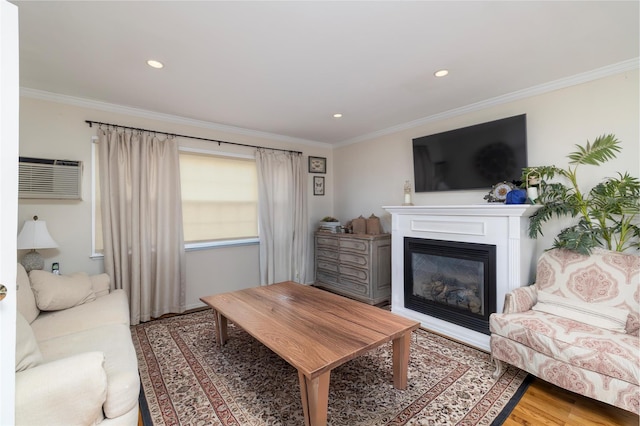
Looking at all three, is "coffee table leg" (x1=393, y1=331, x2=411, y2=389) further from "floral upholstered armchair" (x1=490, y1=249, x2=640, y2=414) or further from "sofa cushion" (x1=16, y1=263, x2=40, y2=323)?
"sofa cushion" (x1=16, y1=263, x2=40, y2=323)

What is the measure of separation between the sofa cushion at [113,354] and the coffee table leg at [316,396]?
84 cm

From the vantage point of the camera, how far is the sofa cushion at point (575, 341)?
158 centimetres

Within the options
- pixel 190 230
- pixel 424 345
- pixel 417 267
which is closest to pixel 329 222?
pixel 417 267

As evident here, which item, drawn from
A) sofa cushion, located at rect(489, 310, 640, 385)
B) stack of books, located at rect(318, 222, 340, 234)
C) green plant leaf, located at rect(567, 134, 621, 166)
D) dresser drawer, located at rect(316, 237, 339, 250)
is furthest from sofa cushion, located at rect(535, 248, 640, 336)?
stack of books, located at rect(318, 222, 340, 234)

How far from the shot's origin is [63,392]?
3.75 ft

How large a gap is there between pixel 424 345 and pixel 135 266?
3.12 m

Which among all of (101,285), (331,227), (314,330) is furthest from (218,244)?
(314,330)

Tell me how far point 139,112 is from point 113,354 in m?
2.68

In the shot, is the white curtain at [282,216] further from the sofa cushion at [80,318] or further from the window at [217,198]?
the sofa cushion at [80,318]

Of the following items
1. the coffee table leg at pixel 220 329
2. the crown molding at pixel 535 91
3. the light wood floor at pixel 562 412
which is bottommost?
the light wood floor at pixel 562 412

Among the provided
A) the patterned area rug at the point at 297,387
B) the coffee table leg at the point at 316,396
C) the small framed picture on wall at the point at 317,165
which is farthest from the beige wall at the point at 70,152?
the coffee table leg at the point at 316,396

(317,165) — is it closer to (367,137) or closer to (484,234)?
(367,137)

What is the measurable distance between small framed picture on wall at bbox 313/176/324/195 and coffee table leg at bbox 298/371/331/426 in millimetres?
3532

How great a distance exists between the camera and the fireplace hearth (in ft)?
8.56
